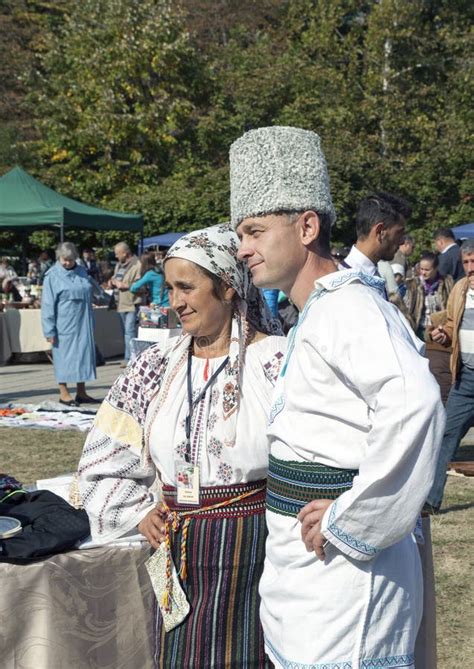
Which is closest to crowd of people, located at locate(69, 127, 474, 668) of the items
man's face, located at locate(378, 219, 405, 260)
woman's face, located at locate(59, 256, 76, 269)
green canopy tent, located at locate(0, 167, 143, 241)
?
man's face, located at locate(378, 219, 405, 260)

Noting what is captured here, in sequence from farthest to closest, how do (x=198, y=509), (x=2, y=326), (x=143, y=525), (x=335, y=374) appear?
1. (x=2, y=326)
2. (x=143, y=525)
3. (x=198, y=509)
4. (x=335, y=374)

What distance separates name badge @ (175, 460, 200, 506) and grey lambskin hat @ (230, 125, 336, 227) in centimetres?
72

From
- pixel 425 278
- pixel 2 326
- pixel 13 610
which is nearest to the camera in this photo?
pixel 13 610

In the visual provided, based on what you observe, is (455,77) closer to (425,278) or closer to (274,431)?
(425,278)

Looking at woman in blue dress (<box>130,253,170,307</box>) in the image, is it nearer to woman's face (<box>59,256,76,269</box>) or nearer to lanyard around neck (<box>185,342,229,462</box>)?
woman's face (<box>59,256,76,269</box>)

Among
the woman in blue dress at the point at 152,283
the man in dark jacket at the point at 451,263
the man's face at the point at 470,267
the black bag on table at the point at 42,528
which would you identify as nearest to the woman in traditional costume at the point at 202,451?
the black bag on table at the point at 42,528

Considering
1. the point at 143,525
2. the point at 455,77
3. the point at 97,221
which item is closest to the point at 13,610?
the point at 143,525

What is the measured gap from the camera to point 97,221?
56.5 feet

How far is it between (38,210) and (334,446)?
1477cm

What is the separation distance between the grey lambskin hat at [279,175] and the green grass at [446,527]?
2.63 m

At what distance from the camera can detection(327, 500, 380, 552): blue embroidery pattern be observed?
1.92 metres

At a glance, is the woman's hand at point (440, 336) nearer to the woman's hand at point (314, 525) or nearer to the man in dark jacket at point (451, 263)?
the woman's hand at point (314, 525)

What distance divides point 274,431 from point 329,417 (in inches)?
6.9

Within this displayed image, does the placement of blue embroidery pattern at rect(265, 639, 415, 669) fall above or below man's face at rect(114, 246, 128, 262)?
A: below
